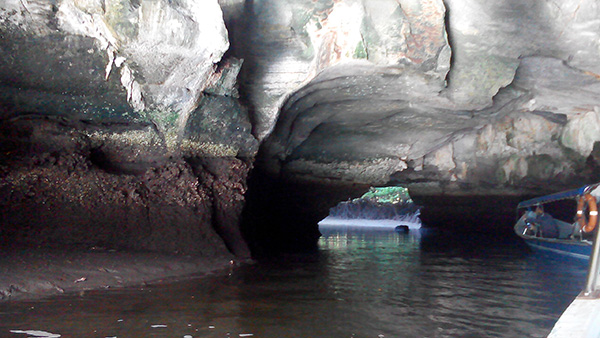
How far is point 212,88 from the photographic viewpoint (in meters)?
7.30

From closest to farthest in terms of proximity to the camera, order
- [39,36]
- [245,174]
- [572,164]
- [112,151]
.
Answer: [39,36]
[112,151]
[245,174]
[572,164]

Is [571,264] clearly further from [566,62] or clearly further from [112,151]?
[112,151]

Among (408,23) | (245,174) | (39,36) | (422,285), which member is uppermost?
(408,23)

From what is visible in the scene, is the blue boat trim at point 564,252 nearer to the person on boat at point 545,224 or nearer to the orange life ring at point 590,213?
the person on boat at point 545,224

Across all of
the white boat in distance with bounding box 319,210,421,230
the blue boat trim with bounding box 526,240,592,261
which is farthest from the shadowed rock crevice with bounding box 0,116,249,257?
the white boat in distance with bounding box 319,210,421,230

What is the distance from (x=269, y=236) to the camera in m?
13.3

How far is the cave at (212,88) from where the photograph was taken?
6168mm

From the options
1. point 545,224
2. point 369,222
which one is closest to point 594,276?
point 545,224

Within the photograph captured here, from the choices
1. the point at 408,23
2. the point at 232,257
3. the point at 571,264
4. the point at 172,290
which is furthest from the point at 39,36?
the point at 571,264

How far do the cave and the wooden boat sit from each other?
1.79 meters

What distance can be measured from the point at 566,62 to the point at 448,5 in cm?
241

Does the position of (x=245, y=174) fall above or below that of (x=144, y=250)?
above

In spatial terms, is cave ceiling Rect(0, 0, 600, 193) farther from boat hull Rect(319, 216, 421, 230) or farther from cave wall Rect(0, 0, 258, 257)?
boat hull Rect(319, 216, 421, 230)

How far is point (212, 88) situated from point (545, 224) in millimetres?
8813
